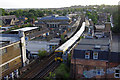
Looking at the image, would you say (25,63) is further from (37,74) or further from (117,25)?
(117,25)

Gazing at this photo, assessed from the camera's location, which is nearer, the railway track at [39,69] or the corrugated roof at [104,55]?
the corrugated roof at [104,55]

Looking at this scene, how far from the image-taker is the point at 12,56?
15727mm

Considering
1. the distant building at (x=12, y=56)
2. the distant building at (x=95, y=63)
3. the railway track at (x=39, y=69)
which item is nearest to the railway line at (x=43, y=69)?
the railway track at (x=39, y=69)

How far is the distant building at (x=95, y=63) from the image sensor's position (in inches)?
398

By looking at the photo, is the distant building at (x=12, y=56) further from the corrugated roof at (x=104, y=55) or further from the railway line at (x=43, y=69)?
the corrugated roof at (x=104, y=55)

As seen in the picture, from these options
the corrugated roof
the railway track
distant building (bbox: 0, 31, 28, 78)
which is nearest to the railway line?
the railway track

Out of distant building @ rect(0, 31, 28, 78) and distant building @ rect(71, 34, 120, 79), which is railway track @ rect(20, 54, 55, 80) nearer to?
distant building @ rect(0, 31, 28, 78)

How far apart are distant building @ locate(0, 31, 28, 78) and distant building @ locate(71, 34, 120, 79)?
6.74m

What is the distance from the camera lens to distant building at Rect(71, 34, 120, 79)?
33.1 ft

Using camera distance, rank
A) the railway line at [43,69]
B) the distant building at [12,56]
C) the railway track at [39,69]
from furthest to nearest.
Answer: the distant building at [12,56] → the railway track at [39,69] → the railway line at [43,69]

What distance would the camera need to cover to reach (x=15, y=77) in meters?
14.5

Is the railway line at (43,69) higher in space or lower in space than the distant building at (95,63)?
lower

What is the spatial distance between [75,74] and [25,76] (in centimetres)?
564

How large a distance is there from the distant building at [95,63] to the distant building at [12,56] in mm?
6735
